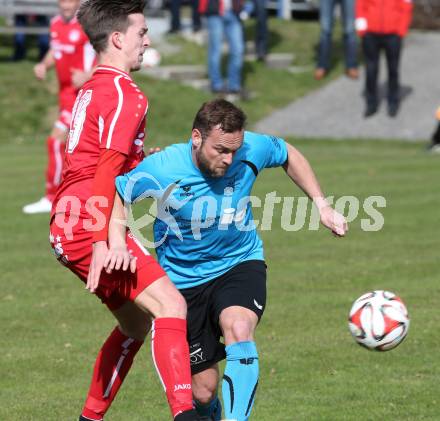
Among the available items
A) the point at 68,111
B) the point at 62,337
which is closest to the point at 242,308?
the point at 62,337

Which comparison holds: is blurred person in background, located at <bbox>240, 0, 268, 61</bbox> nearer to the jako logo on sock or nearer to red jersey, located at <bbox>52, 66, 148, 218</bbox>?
red jersey, located at <bbox>52, 66, 148, 218</bbox>

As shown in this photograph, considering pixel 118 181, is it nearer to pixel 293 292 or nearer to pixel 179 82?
pixel 293 292

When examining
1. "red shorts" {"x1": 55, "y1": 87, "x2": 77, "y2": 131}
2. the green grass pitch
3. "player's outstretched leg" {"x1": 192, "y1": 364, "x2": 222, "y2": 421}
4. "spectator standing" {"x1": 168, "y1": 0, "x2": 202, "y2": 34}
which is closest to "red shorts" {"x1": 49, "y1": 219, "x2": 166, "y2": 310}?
"player's outstretched leg" {"x1": 192, "y1": 364, "x2": 222, "y2": 421}

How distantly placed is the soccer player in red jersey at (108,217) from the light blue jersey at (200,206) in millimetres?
179

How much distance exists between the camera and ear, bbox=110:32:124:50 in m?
5.84

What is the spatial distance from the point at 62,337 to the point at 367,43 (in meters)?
14.5

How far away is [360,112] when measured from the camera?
22.7m

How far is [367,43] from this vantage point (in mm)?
21641

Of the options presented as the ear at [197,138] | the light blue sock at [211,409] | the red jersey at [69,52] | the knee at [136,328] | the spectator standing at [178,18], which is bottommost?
the spectator standing at [178,18]

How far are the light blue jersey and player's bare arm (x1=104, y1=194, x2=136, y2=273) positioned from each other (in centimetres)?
8

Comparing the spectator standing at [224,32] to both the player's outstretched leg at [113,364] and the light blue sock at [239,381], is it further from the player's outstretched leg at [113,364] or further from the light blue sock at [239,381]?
the light blue sock at [239,381]

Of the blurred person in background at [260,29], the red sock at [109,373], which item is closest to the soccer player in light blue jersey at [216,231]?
the red sock at [109,373]

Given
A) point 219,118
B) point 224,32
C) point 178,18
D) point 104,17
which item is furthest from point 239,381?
point 178,18

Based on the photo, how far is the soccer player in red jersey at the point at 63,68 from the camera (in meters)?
13.7
